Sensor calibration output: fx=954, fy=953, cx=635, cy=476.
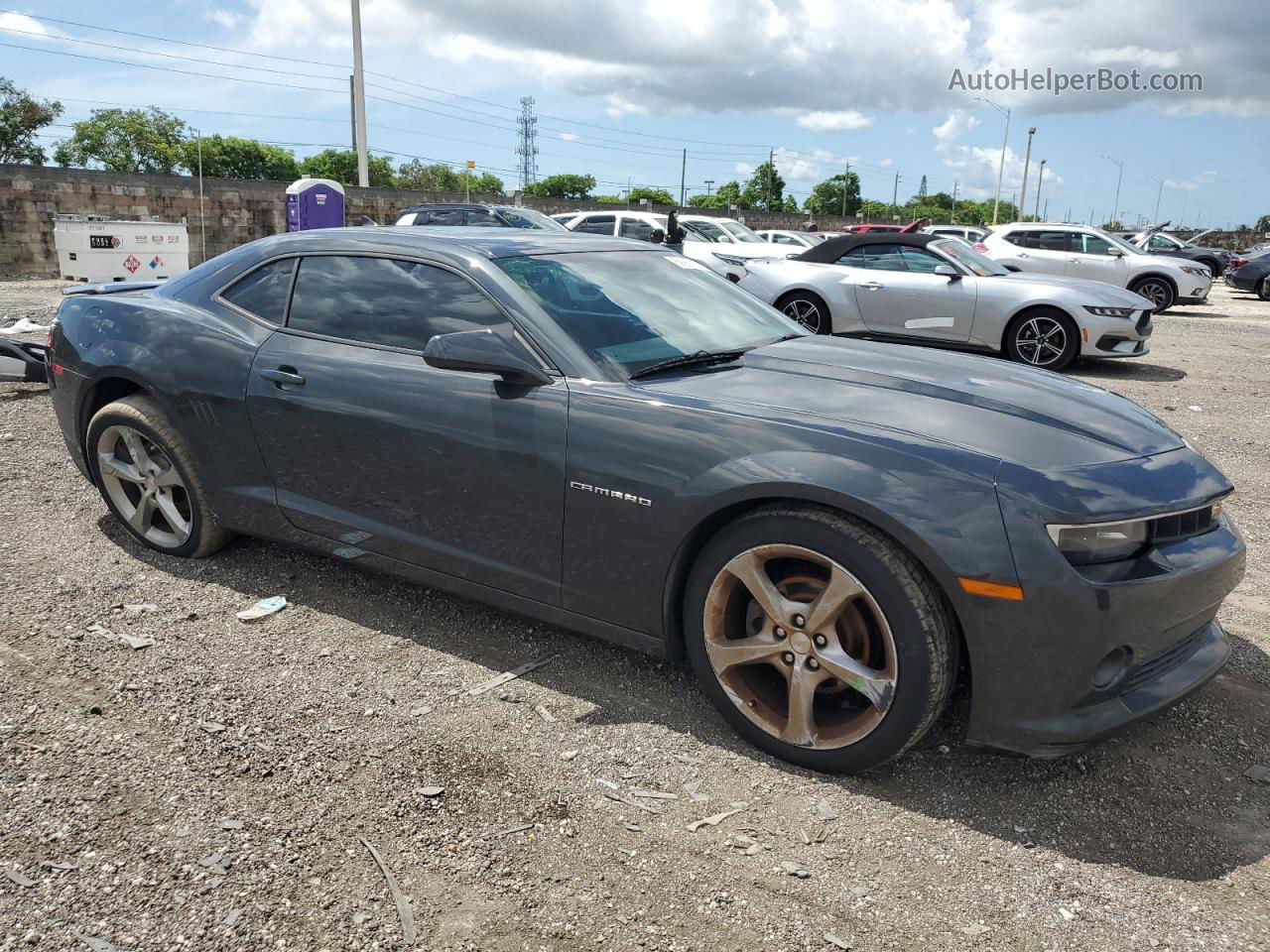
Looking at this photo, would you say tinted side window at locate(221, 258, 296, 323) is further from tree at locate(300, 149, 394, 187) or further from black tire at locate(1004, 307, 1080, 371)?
tree at locate(300, 149, 394, 187)

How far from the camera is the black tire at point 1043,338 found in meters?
10.1

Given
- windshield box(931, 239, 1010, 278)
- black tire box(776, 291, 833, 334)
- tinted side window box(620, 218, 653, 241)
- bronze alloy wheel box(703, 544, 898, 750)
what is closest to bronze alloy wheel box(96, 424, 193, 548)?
bronze alloy wheel box(703, 544, 898, 750)

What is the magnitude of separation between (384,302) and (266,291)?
650 mm

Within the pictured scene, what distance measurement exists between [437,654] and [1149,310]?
969 cm

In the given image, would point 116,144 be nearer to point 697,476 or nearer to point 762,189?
point 762,189

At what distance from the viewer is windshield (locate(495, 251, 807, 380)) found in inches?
127

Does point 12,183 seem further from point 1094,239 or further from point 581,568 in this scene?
point 581,568

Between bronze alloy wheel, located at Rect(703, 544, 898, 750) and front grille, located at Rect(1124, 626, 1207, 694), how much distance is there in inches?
25.7

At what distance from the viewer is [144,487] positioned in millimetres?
4227

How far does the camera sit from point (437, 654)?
3.45 metres

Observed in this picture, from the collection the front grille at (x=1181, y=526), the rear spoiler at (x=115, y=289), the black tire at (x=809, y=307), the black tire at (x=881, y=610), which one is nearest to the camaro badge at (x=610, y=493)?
the black tire at (x=881, y=610)

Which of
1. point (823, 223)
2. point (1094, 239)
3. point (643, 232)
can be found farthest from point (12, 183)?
point (823, 223)

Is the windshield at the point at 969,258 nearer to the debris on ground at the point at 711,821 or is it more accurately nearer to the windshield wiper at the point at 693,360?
the windshield wiper at the point at 693,360

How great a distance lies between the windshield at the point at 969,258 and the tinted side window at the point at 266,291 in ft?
27.6
